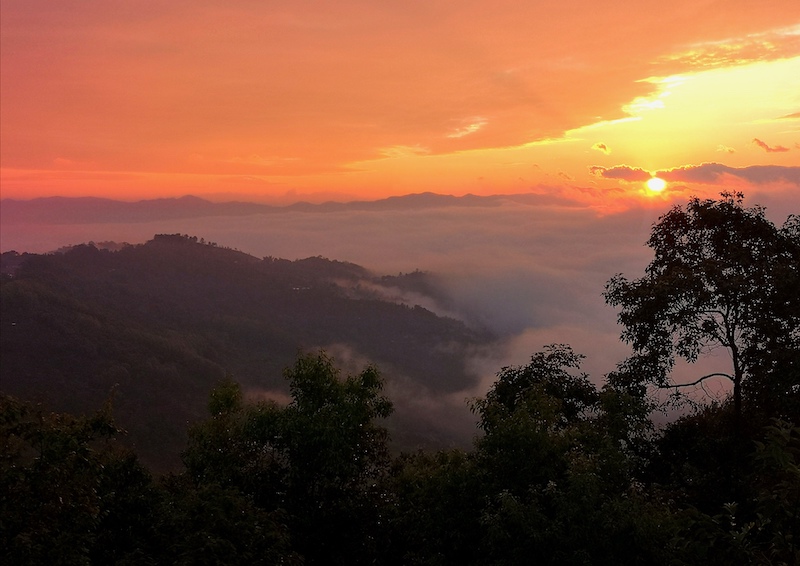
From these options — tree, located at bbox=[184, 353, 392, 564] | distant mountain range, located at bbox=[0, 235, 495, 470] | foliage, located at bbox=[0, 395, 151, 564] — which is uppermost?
foliage, located at bbox=[0, 395, 151, 564]

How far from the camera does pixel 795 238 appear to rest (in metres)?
20.0

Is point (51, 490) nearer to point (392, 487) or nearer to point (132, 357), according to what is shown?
point (392, 487)

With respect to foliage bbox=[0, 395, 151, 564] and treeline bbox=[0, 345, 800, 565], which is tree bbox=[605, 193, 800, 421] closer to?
treeline bbox=[0, 345, 800, 565]

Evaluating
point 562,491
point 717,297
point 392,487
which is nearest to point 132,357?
point 392,487

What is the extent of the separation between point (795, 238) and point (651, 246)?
4104 mm

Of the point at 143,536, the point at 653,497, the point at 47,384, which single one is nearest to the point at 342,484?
the point at 143,536

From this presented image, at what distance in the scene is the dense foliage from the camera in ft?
36.0

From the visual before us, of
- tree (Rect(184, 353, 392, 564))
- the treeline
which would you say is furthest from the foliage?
tree (Rect(184, 353, 392, 564))

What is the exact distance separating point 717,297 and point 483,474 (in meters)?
9.60

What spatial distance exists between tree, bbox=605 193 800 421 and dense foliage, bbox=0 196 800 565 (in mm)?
82

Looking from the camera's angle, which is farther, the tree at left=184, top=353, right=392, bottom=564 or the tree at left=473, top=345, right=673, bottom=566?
the tree at left=184, top=353, right=392, bottom=564

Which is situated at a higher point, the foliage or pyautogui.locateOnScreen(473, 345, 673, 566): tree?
the foliage

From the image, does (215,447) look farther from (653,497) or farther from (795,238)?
(795,238)

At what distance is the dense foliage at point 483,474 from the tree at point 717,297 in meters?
0.08
